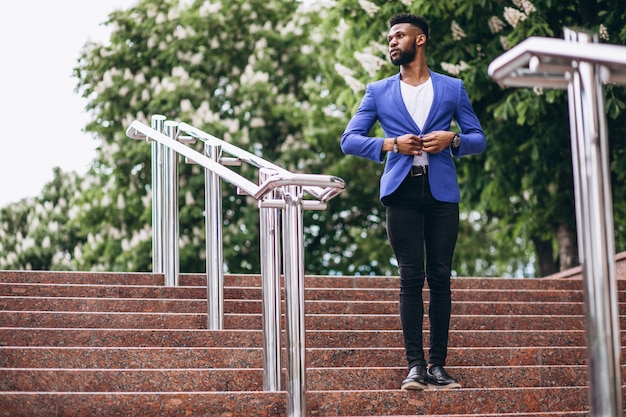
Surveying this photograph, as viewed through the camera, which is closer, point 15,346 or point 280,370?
point 280,370

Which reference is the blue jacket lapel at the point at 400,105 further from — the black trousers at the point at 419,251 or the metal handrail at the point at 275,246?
the metal handrail at the point at 275,246

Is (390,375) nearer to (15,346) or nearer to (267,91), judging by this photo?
(15,346)

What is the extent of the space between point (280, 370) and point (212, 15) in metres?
12.7

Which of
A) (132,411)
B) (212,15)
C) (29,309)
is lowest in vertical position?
(132,411)

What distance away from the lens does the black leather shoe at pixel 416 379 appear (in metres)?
5.01

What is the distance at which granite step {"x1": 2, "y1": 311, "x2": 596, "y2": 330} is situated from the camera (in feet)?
20.4

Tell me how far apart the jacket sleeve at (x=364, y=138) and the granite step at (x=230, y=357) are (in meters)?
1.07

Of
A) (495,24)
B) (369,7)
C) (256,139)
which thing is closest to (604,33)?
(495,24)

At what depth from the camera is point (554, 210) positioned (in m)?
11.9

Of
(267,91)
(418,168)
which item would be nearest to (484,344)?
(418,168)

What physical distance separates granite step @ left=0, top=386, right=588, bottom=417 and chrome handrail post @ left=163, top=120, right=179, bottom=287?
2.63 m

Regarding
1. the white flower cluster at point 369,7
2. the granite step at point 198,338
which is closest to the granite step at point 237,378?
the granite step at point 198,338

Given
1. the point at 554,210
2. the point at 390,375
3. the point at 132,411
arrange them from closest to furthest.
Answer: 1. the point at 132,411
2. the point at 390,375
3. the point at 554,210

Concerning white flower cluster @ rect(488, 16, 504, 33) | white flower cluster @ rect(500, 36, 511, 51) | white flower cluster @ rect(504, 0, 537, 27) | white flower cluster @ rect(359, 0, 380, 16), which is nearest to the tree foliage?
white flower cluster @ rect(359, 0, 380, 16)
